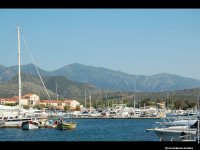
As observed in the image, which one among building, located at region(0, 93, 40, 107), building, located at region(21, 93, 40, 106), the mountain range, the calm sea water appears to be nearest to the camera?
the calm sea water

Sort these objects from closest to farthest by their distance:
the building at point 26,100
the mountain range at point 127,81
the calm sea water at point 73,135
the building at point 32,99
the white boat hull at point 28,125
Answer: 1. the calm sea water at point 73,135
2. the white boat hull at point 28,125
3. the building at point 26,100
4. the building at point 32,99
5. the mountain range at point 127,81

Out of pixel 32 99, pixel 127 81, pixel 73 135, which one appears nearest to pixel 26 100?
pixel 32 99

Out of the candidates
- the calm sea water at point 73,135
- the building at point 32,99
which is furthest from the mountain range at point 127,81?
the calm sea water at point 73,135

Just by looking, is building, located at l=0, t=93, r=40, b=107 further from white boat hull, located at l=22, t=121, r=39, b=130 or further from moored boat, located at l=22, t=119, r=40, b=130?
white boat hull, located at l=22, t=121, r=39, b=130

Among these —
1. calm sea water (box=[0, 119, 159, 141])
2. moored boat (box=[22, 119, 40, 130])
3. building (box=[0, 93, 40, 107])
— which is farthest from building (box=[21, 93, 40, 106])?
moored boat (box=[22, 119, 40, 130])

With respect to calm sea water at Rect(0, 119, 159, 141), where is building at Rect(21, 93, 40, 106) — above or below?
above

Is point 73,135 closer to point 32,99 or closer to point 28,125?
point 28,125

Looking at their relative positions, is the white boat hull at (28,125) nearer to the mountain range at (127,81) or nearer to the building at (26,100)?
the building at (26,100)

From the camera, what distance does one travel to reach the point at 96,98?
47562 millimetres
